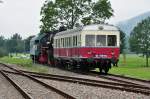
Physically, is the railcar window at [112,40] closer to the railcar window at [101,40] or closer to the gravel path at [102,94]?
the railcar window at [101,40]

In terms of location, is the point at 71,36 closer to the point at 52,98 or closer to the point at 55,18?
the point at 52,98

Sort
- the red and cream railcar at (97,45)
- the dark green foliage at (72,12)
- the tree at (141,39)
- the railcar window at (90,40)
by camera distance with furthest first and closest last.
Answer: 1. the tree at (141,39)
2. the dark green foliage at (72,12)
3. the railcar window at (90,40)
4. the red and cream railcar at (97,45)

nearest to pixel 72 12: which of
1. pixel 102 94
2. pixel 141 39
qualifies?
pixel 141 39

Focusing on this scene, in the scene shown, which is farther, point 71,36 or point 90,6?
point 90,6

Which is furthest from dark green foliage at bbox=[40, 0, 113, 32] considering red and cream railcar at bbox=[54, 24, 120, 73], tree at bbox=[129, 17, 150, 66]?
red and cream railcar at bbox=[54, 24, 120, 73]

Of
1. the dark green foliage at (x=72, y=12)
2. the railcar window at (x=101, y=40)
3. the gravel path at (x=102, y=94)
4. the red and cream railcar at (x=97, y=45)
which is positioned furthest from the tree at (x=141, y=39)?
the gravel path at (x=102, y=94)

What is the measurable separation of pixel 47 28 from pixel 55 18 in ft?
7.36

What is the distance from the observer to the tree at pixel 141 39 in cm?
8971

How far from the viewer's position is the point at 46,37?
154ft

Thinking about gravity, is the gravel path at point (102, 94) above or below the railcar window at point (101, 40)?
below

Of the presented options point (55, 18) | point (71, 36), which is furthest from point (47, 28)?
point (71, 36)

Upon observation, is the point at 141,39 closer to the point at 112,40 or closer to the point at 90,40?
the point at 112,40

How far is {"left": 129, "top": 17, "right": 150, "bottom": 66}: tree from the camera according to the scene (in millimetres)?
89713

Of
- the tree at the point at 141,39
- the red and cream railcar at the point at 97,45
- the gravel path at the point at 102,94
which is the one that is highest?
the tree at the point at 141,39
